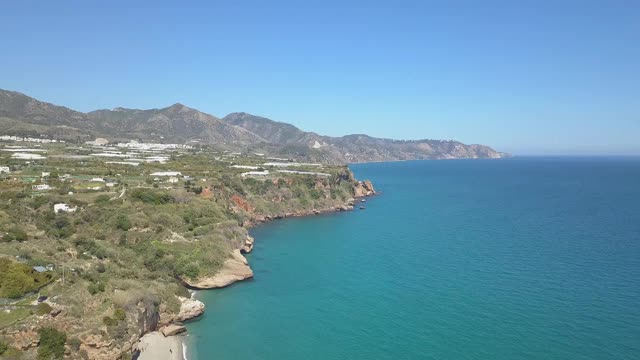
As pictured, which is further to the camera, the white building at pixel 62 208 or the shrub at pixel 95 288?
the white building at pixel 62 208

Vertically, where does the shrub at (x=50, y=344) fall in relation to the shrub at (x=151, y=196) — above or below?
below

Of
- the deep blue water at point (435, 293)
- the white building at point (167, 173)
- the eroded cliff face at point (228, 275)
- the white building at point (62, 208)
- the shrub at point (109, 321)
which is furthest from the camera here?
the white building at point (167, 173)

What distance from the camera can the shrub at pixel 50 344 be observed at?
28348mm

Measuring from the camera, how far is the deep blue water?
3672cm

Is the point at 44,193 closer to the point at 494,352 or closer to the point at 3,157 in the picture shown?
the point at 3,157

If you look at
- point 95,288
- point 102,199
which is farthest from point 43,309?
point 102,199

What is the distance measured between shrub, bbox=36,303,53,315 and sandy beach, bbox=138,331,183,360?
23.9 feet

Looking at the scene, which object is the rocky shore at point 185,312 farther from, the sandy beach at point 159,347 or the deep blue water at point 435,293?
the deep blue water at point 435,293

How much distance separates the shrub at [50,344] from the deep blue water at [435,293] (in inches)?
370

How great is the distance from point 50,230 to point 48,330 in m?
19.7

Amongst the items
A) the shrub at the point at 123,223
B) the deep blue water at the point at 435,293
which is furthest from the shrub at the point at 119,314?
the shrub at the point at 123,223

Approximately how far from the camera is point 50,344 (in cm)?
2878

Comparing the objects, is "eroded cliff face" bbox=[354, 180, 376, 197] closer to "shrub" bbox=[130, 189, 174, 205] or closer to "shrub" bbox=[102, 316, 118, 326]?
"shrub" bbox=[130, 189, 174, 205]

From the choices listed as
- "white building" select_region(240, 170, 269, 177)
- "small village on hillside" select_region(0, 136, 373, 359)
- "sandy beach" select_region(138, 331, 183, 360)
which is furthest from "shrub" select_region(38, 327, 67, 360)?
"white building" select_region(240, 170, 269, 177)
